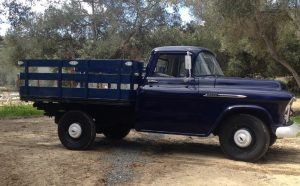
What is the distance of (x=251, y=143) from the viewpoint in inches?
367

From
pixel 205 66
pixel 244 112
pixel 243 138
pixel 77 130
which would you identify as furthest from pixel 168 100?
pixel 77 130

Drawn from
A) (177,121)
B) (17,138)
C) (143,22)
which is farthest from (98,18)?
(177,121)

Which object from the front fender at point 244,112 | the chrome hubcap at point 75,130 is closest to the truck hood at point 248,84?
the front fender at point 244,112

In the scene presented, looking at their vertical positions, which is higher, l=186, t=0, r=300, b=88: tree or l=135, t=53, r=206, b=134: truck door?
l=186, t=0, r=300, b=88: tree

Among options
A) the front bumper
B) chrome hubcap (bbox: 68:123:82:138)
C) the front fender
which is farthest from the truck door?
the front bumper

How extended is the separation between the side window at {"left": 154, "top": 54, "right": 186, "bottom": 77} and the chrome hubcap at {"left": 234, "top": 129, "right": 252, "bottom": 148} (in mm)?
1588

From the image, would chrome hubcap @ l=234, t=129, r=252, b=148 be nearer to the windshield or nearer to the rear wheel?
the windshield

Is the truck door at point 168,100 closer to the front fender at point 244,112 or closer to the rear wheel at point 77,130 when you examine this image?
the front fender at point 244,112

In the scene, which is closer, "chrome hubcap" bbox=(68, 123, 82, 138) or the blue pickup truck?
the blue pickup truck

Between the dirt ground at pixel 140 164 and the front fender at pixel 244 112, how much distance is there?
730 millimetres

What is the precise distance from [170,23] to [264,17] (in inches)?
531

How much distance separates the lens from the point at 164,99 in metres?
9.91

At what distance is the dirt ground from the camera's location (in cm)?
768

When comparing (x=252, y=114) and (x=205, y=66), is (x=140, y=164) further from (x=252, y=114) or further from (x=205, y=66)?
(x=205, y=66)
